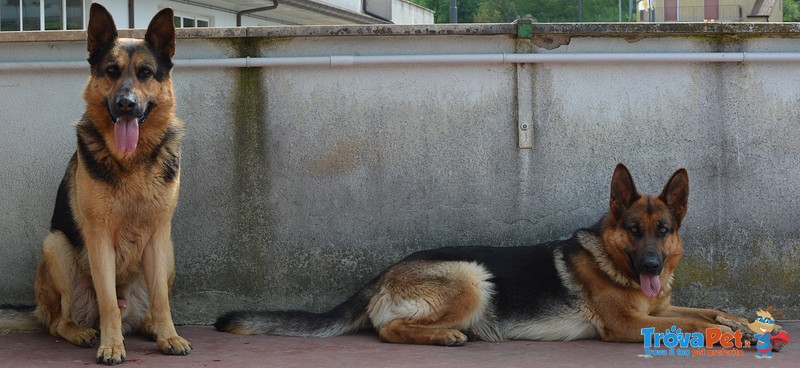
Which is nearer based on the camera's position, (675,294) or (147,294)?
(147,294)

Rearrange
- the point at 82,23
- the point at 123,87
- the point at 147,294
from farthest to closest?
the point at 82,23 → the point at 147,294 → the point at 123,87

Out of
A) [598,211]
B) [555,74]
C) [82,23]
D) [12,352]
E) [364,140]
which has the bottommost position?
[12,352]

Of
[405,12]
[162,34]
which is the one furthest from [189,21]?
[405,12]

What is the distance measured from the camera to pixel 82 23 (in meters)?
15.9

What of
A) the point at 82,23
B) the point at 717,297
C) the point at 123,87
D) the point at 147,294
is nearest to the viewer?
the point at 123,87

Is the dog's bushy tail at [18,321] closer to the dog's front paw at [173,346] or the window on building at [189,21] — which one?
the dog's front paw at [173,346]

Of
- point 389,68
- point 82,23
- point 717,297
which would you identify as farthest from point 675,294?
point 82,23

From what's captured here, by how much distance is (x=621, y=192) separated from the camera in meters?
6.32

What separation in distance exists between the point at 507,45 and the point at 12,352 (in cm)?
407

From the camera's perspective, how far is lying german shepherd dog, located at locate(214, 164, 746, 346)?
6.16 m

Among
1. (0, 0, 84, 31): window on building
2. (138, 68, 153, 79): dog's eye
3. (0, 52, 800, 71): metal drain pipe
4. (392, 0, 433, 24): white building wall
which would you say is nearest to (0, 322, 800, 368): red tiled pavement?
(138, 68, 153, 79): dog's eye

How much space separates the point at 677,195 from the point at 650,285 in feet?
2.28

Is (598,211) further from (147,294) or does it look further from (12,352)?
(12,352)

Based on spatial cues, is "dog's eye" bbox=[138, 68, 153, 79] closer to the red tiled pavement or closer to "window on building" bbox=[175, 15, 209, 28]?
the red tiled pavement
